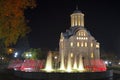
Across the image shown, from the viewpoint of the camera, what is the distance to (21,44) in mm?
91062

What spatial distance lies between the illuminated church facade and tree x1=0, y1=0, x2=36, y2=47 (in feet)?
201

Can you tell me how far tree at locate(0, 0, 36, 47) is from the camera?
54.8 ft

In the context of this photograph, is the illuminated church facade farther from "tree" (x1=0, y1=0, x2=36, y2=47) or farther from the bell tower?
"tree" (x1=0, y1=0, x2=36, y2=47)

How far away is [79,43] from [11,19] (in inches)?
2526

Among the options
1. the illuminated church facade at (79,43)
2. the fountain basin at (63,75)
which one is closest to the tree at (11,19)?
the fountain basin at (63,75)

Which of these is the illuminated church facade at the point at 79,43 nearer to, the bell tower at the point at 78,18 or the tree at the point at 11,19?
the bell tower at the point at 78,18

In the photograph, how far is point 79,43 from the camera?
8119 centimetres

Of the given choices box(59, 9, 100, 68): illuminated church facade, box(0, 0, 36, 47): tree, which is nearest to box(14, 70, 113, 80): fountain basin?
box(0, 0, 36, 47): tree

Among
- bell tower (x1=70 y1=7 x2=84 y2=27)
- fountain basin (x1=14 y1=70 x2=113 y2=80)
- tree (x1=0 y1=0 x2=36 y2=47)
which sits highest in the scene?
bell tower (x1=70 y1=7 x2=84 y2=27)

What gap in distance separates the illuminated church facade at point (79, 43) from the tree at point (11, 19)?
61.4 m

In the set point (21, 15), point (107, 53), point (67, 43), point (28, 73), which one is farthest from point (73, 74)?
point (107, 53)

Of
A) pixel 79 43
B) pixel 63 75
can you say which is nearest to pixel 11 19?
pixel 63 75

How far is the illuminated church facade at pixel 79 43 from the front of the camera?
3174 inches

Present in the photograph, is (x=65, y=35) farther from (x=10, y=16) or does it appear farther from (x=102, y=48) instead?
(x=10, y=16)
